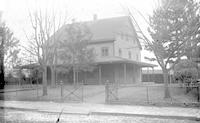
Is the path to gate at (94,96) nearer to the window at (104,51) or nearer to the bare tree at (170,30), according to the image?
the bare tree at (170,30)

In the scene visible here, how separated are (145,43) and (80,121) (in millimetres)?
8101

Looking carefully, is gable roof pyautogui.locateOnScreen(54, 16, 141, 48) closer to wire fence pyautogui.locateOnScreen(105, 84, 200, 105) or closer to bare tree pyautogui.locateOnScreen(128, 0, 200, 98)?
bare tree pyautogui.locateOnScreen(128, 0, 200, 98)

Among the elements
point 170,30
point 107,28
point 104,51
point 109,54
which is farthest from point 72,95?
point 107,28

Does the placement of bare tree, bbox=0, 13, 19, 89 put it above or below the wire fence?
above

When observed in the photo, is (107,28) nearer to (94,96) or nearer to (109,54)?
(109,54)

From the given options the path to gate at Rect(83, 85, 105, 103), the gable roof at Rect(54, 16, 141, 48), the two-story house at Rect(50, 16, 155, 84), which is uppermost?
the gable roof at Rect(54, 16, 141, 48)

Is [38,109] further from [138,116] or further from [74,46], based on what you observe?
[74,46]

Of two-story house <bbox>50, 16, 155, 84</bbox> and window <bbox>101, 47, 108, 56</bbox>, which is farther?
window <bbox>101, 47, 108, 56</bbox>

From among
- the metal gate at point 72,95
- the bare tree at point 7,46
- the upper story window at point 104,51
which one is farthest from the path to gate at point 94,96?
the bare tree at point 7,46

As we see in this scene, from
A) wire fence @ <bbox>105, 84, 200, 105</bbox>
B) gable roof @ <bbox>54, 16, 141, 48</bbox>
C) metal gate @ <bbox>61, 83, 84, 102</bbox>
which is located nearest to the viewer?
wire fence @ <bbox>105, 84, 200, 105</bbox>

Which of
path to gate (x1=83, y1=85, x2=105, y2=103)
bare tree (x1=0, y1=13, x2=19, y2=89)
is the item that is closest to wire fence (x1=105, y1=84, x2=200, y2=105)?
path to gate (x1=83, y1=85, x2=105, y2=103)

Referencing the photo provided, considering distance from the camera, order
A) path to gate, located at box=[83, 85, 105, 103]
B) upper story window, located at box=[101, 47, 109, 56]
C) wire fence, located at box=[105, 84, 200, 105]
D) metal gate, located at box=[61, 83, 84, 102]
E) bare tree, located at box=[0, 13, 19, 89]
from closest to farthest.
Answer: wire fence, located at box=[105, 84, 200, 105]
path to gate, located at box=[83, 85, 105, 103]
metal gate, located at box=[61, 83, 84, 102]
bare tree, located at box=[0, 13, 19, 89]
upper story window, located at box=[101, 47, 109, 56]

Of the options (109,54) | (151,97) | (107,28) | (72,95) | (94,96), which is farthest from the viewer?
(107,28)

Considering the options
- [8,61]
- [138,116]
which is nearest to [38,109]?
[138,116]
